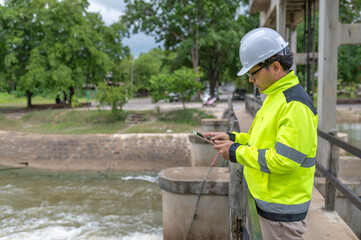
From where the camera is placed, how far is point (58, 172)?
14.0m

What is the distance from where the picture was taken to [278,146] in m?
1.75

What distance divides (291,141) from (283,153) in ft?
0.24

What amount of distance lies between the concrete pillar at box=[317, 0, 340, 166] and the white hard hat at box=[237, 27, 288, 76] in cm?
436

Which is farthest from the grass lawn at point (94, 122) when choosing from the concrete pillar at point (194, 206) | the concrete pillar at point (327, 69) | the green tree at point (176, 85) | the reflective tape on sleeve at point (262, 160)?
the reflective tape on sleeve at point (262, 160)

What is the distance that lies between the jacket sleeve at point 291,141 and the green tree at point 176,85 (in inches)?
669

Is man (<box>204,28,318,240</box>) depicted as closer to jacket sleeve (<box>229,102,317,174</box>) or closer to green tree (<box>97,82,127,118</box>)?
jacket sleeve (<box>229,102,317,174</box>)

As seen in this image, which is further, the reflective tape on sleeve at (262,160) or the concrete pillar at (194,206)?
the concrete pillar at (194,206)

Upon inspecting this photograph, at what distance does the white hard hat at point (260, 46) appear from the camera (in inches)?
76.4

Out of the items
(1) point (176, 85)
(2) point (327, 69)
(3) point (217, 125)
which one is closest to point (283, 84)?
(2) point (327, 69)

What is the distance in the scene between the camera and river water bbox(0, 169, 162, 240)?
26.4 feet

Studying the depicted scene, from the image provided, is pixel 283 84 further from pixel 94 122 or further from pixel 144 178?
pixel 94 122

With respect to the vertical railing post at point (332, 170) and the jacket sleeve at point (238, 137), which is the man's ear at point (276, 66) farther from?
the vertical railing post at point (332, 170)

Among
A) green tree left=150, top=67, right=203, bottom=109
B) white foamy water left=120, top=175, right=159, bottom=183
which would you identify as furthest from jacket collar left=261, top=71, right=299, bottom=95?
green tree left=150, top=67, right=203, bottom=109

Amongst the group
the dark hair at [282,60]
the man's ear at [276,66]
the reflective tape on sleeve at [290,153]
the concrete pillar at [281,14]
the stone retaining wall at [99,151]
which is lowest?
the stone retaining wall at [99,151]
